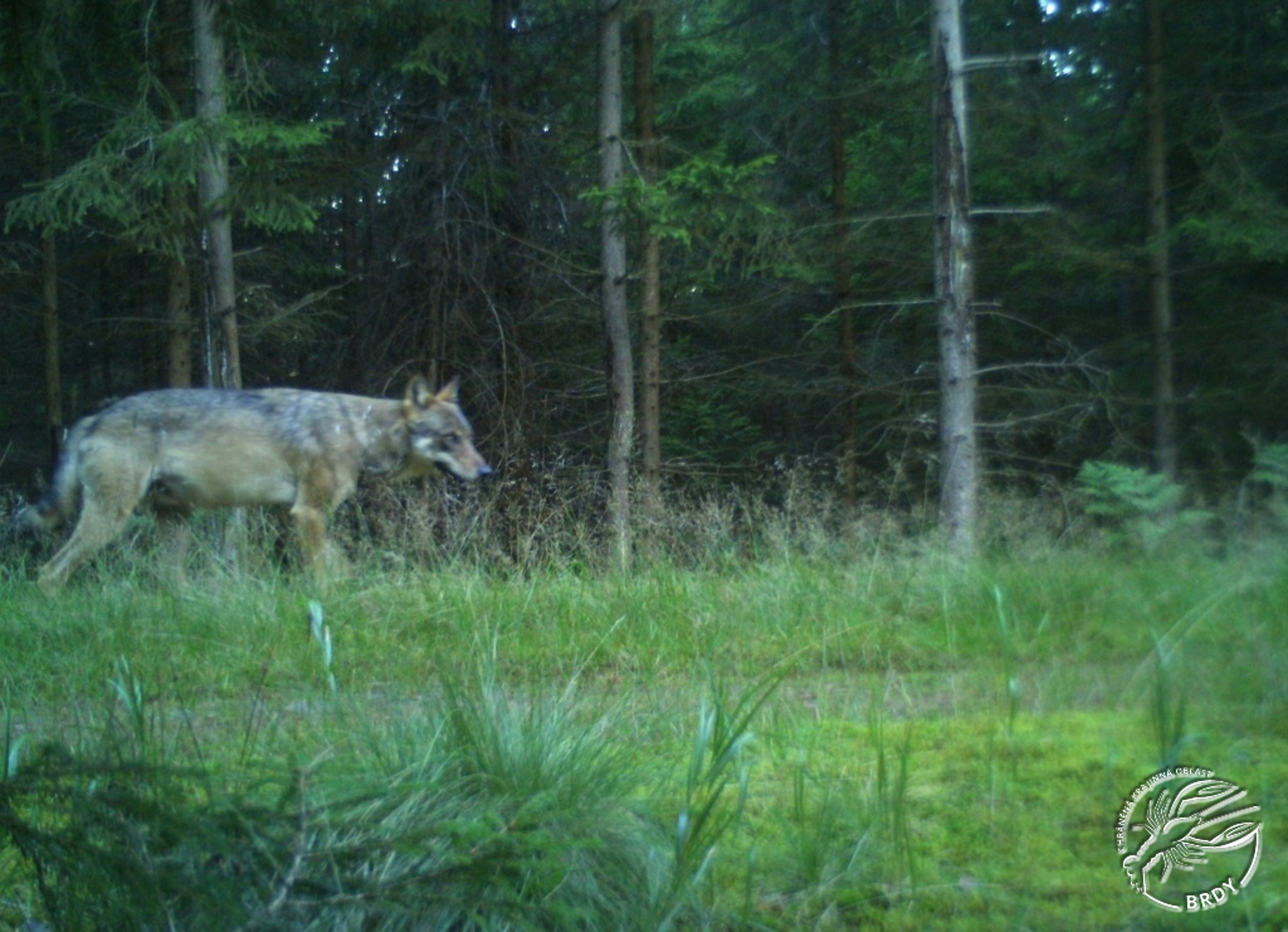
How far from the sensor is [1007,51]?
1334cm

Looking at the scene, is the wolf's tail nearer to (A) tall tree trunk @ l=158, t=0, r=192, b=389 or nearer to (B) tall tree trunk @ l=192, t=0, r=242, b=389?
(B) tall tree trunk @ l=192, t=0, r=242, b=389

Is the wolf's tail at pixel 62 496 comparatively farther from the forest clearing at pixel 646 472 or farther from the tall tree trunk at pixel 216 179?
the tall tree trunk at pixel 216 179

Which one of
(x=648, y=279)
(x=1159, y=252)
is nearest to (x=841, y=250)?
(x=648, y=279)

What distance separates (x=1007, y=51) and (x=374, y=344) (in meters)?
9.41

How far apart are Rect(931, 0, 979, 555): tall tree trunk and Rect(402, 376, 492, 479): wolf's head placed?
4582 mm

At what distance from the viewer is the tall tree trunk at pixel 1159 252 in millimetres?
14852

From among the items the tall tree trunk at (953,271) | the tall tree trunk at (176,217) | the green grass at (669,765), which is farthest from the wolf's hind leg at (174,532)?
the tall tree trunk at (953,271)

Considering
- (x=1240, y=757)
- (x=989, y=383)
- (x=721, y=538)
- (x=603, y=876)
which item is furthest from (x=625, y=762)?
(x=989, y=383)

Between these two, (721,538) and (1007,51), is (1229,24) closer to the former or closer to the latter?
(1007,51)

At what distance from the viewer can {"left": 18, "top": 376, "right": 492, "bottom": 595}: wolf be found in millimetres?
10086

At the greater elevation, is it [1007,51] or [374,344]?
[1007,51]

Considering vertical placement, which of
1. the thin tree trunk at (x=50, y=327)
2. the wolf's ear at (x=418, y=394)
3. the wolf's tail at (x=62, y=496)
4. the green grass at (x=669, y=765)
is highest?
the thin tree trunk at (x=50, y=327)

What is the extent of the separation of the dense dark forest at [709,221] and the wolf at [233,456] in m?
1.64

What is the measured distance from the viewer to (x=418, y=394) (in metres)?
11.2
